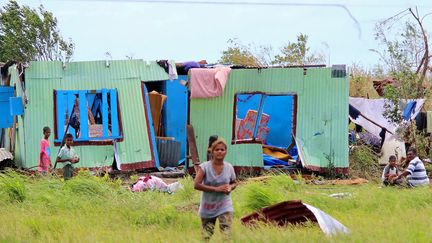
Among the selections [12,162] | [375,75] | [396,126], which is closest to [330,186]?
[396,126]

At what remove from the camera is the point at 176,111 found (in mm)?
20188

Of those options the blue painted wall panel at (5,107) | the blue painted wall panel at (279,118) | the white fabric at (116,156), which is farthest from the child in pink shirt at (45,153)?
the blue painted wall panel at (279,118)

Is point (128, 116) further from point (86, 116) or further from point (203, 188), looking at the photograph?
point (203, 188)

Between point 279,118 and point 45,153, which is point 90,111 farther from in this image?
point 279,118

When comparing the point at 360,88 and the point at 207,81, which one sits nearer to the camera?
the point at 207,81

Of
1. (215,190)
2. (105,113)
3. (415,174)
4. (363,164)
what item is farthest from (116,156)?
(215,190)

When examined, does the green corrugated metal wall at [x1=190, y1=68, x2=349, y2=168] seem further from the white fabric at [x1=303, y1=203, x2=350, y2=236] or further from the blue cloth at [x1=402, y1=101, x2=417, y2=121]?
the white fabric at [x1=303, y1=203, x2=350, y2=236]

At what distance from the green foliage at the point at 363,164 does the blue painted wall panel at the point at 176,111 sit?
450 centimetres

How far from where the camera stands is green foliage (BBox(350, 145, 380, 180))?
17812 mm

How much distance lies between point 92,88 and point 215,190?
Result: 401 inches

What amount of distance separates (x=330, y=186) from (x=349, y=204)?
167 inches

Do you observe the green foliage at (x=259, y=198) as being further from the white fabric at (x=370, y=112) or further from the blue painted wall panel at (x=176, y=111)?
the white fabric at (x=370, y=112)

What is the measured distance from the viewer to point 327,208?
11.3 meters

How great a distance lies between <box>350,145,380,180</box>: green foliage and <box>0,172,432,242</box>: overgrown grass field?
429cm
